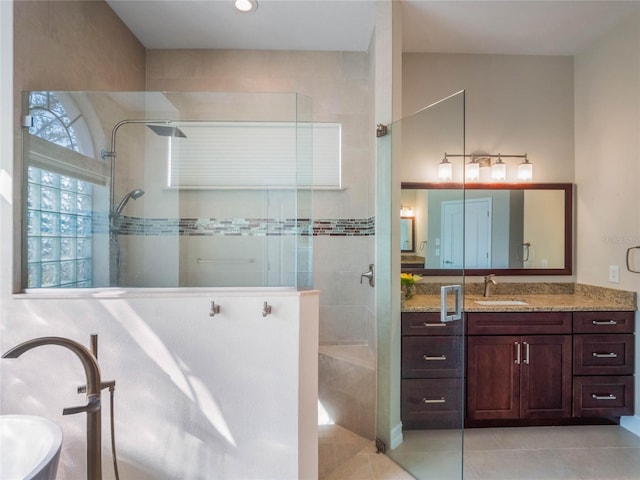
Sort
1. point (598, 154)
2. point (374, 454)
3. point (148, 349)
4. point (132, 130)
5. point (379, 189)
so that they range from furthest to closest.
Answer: point (598, 154), point (379, 189), point (374, 454), point (132, 130), point (148, 349)

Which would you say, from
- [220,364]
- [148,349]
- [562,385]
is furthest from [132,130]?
[562,385]

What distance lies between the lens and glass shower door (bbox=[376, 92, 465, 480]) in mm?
1719

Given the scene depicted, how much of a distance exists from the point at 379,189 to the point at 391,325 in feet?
2.88

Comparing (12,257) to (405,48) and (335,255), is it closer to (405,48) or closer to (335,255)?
(335,255)

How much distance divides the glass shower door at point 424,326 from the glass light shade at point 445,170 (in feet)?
0.09

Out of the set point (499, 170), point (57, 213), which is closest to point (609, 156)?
point (499, 170)

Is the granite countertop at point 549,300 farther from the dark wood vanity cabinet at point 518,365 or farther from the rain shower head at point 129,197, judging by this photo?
the rain shower head at point 129,197

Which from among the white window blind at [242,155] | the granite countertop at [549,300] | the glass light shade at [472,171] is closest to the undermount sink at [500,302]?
the granite countertop at [549,300]

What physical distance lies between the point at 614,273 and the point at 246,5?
10.5 ft

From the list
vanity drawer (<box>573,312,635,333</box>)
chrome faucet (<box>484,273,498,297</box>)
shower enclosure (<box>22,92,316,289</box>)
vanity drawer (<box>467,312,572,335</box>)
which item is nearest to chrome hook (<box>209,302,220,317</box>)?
shower enclosure (<box>22,92,316,289</box>)

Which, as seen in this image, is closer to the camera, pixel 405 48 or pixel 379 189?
pixel 379 189

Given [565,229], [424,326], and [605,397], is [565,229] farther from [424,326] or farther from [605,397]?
[424,326]

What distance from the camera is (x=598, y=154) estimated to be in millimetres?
2525

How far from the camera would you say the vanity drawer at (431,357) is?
176 cm
